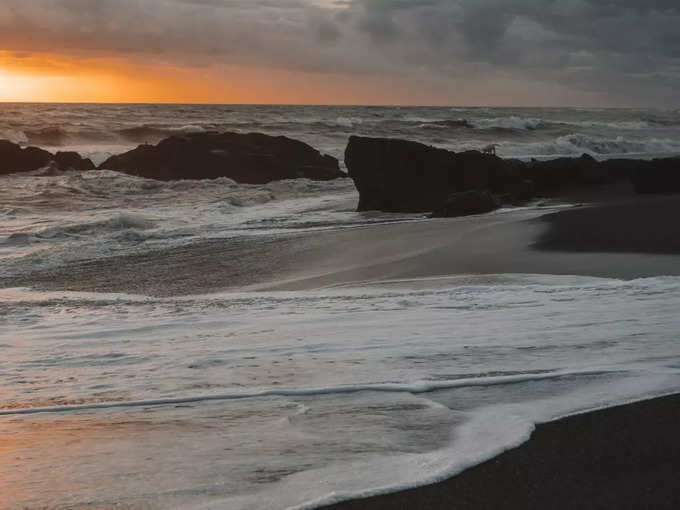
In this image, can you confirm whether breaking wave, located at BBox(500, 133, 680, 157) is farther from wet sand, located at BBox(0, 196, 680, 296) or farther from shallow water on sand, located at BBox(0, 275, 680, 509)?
shallow water on sand, located at BBox(0, 275, 680, 509)

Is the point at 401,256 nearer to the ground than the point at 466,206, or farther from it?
nearer to the ground

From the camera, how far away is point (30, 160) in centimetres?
2750

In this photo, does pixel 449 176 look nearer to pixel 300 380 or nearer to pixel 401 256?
pixel 401 256

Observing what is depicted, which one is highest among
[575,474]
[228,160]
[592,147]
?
[592,147]

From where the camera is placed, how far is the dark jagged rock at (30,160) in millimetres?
26922

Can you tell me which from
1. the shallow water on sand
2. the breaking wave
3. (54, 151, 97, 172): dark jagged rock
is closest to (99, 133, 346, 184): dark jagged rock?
(54, 151, 97, 172): dark jagged rock

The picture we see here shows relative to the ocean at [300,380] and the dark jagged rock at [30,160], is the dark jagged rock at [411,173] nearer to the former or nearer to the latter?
the ocean at [300,380]

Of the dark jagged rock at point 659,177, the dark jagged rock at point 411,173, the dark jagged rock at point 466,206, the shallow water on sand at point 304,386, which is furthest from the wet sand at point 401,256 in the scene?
the dark jagged rock at point 659,177

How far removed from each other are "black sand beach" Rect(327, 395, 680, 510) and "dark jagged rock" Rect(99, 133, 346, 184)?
2005 cm

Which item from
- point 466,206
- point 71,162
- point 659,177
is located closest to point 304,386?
point 466,206

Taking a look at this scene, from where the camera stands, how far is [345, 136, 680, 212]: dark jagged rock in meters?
15.0

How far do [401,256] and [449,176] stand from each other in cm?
Answer: 697

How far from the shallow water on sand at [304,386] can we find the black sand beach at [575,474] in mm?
104

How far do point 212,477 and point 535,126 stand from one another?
57024 millimetres
